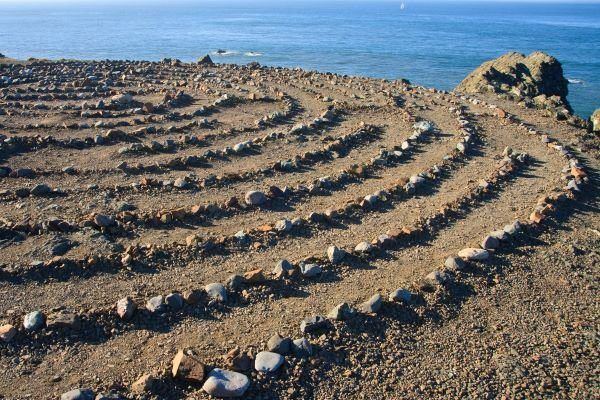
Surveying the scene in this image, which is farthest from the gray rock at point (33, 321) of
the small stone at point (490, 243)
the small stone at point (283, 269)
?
the small stone at point (490, 243)

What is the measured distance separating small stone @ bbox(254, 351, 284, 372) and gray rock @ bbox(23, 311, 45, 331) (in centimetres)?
259

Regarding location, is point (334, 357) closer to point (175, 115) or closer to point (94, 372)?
point (94, 372)

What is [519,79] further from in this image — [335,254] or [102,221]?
[102,221]

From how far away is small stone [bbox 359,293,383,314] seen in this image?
273 inches

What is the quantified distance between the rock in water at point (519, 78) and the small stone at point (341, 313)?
53.4 ft

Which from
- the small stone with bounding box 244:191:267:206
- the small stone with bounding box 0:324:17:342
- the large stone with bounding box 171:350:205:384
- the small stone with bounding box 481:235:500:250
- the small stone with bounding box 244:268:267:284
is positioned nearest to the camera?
the large stone with bounding box 171:350:205:384

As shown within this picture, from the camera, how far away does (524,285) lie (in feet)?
25.3

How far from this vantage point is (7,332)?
6.41m

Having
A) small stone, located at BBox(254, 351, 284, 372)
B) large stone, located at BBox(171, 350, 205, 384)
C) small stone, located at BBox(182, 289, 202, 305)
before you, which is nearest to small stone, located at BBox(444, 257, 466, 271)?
small stone, located at BBox(254, 351, 284, 372)

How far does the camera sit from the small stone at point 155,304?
688 centimetres

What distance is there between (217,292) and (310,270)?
1345 millimetres

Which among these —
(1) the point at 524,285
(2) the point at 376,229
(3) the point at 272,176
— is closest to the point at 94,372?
(2) the point at 376,229

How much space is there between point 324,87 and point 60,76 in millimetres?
10338

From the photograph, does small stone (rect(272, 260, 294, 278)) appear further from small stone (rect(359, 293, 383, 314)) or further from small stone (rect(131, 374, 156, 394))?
small stone (rect(131, 374, 156, 394))
